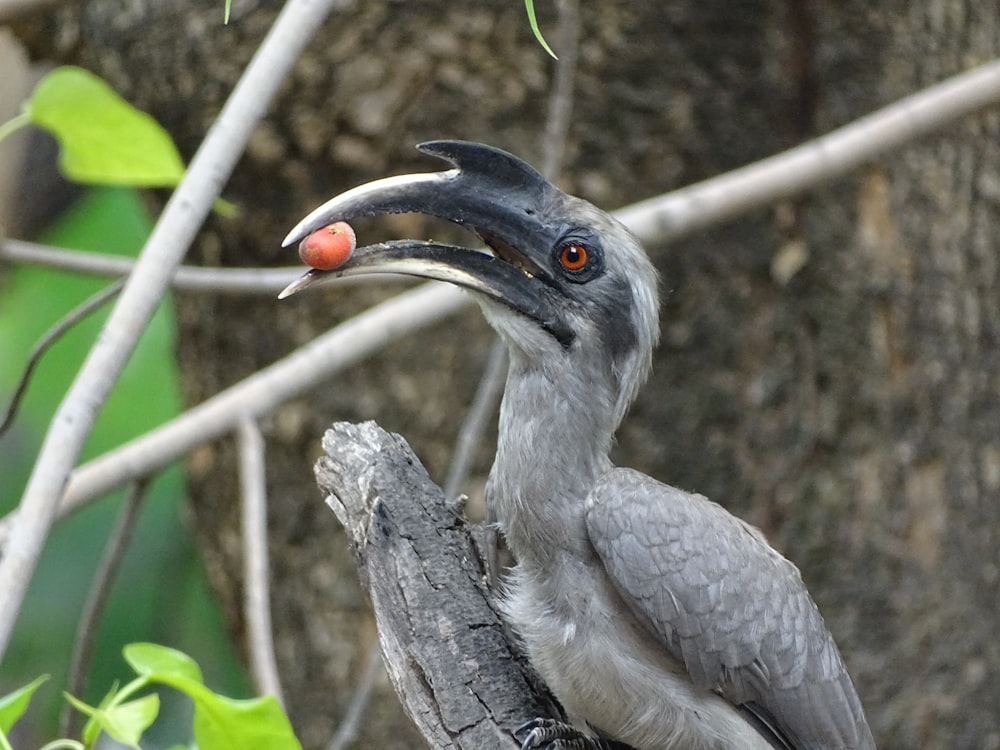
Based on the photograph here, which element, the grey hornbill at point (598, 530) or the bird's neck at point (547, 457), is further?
the bird's neck at point (547, 457)

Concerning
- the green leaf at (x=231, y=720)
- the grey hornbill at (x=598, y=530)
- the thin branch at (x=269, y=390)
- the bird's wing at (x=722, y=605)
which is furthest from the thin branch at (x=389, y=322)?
the green leaf at (x=231, y=720)

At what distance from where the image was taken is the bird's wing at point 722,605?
2.76 meters

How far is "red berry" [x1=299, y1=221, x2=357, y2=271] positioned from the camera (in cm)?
251

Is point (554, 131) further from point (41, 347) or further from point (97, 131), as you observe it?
point (41, 347)

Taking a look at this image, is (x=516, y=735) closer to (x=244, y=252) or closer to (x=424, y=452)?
(x=424, y=452)

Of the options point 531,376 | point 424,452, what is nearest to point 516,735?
point 531,376

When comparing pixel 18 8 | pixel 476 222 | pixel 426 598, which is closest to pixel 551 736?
pixel 426 598

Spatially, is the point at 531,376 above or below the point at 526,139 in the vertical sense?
below

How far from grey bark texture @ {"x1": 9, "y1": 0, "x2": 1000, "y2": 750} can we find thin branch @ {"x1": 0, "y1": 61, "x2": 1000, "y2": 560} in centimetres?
71

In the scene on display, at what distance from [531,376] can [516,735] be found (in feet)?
2.76

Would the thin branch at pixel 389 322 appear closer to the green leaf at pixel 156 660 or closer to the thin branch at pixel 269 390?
the thin branch at pixel 269 390

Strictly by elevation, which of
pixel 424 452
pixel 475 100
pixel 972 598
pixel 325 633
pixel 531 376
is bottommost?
pixel 325 633

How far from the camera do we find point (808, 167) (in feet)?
12.0

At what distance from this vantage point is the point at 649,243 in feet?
11.8
